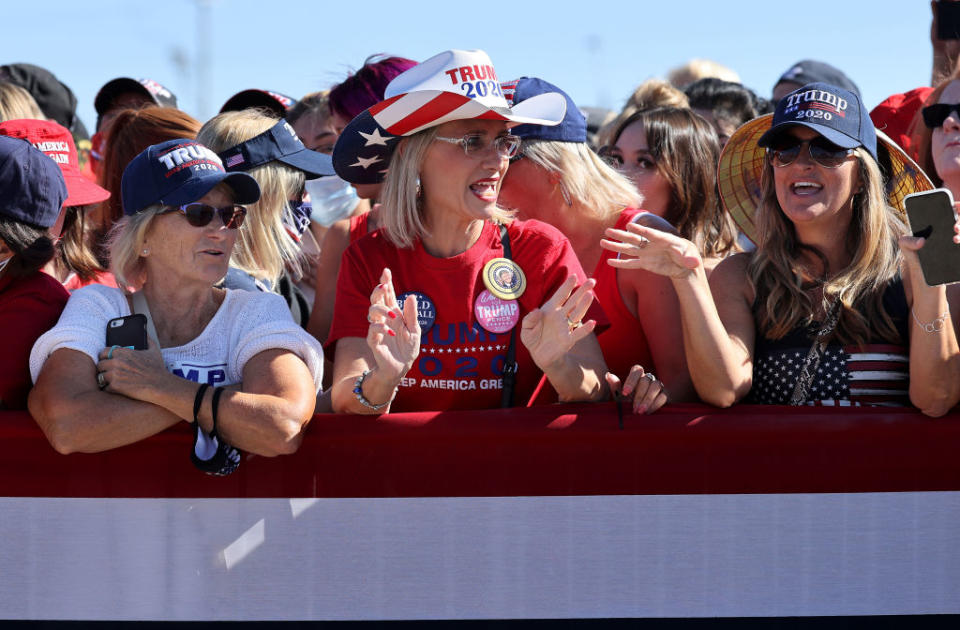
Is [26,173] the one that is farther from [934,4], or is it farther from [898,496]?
[934,4]

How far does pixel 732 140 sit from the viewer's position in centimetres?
352

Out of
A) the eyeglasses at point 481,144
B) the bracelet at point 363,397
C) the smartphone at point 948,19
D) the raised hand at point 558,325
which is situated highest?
the smartphone at point 948,19

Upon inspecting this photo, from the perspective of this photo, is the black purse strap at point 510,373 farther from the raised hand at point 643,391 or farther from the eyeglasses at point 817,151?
the eyeglasses at point 817,151

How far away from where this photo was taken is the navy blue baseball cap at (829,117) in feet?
10.00

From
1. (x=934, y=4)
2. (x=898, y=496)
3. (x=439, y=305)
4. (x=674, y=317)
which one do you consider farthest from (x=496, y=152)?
(x=934, y=4)

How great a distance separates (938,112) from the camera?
13.3 feet

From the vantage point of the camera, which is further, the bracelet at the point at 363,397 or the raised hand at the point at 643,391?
the bracelet at the point at 363,397

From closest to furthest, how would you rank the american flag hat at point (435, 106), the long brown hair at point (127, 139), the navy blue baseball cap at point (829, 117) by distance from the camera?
the navy blue baseball cap at point (829, 117)
the american flag hat at point (435, 106)
the long brown hair at point (127, 139)

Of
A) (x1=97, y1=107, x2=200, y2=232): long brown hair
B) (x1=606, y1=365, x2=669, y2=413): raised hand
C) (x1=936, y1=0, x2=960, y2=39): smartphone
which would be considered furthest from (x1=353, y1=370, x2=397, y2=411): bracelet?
(x1=936, y1=0, x2=960, y2=39): smartphone

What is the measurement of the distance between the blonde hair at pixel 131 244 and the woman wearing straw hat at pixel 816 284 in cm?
134

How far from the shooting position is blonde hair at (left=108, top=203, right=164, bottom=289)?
117 inches

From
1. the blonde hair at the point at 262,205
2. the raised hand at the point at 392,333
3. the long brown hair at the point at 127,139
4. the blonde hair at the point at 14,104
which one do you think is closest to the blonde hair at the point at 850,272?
the raised hand at the point at 392,333

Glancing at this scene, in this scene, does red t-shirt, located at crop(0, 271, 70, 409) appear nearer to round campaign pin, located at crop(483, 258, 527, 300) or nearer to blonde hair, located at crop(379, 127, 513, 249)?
blonde hair, located at crop(379, 127, 513, 249)

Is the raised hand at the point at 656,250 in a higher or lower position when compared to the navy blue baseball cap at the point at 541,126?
lower
